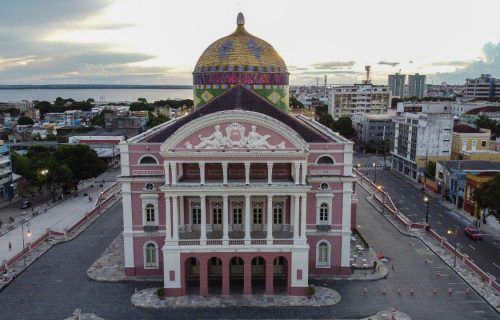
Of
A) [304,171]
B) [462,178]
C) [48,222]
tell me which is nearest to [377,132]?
[462,178]

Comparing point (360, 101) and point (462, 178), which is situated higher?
point (360, 101)

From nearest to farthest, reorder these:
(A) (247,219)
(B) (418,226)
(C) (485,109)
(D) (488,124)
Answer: (A) (247,219), (B) (418,226), (D) (488,124), (C) (485,109)

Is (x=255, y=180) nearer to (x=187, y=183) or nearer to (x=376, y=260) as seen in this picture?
(x=187, y=183)

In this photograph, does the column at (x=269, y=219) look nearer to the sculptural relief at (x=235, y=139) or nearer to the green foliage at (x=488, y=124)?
the sculptural relief at (x=235, y=139)

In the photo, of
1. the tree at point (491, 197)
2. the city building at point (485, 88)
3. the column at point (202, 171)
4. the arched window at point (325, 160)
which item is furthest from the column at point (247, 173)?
the city building at point (485, 88)

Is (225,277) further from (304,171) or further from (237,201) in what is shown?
Result: (304,171)

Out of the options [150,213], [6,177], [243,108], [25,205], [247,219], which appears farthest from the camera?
[6,177]

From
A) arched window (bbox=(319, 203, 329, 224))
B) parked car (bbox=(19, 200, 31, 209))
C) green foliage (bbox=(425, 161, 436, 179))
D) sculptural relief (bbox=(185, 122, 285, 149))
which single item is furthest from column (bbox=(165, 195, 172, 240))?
green foliage (bbox=(425, 161, 436, 179))
